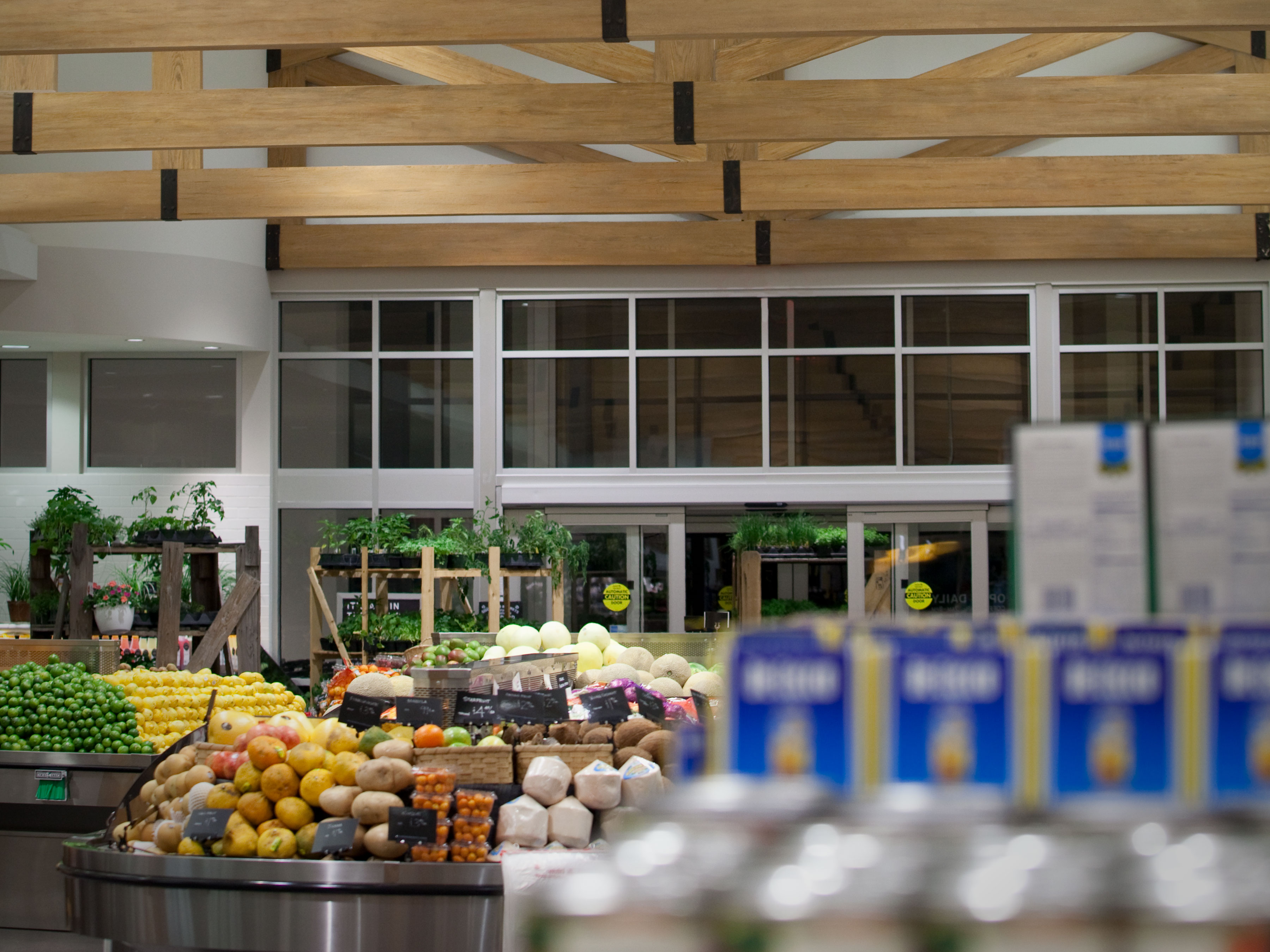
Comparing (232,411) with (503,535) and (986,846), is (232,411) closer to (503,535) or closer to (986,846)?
(503,535)

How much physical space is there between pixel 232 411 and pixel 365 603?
10.8 feet

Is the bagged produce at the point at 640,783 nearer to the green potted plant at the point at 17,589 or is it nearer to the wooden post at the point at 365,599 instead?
the wooden post at the point at 365,599

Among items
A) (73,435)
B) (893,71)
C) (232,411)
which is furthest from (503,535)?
(893,71)

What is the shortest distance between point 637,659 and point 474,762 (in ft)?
7.27

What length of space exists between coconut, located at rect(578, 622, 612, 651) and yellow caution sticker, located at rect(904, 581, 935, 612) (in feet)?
18.2

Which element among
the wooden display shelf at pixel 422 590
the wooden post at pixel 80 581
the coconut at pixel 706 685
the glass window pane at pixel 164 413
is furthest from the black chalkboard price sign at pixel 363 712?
the glass window pane at pixel 164 413

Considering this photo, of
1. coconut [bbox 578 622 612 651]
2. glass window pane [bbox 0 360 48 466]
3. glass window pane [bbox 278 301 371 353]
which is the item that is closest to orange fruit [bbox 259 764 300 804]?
coconut [bbox 578 622 612 651]

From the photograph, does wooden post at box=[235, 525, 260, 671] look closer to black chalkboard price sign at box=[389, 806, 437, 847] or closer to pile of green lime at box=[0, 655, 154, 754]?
pile of green lime at box=[0, 655, 154, 754]

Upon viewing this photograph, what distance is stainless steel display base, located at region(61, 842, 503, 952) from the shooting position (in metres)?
3.29

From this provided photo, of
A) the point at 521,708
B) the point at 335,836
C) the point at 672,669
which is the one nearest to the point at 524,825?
the point at 335,836

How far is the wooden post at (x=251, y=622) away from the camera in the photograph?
23.7ft

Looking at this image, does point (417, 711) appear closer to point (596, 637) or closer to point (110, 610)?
point (596, 637)

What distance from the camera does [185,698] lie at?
543 centimetres

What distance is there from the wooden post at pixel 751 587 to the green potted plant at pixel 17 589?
6129 millimetres
